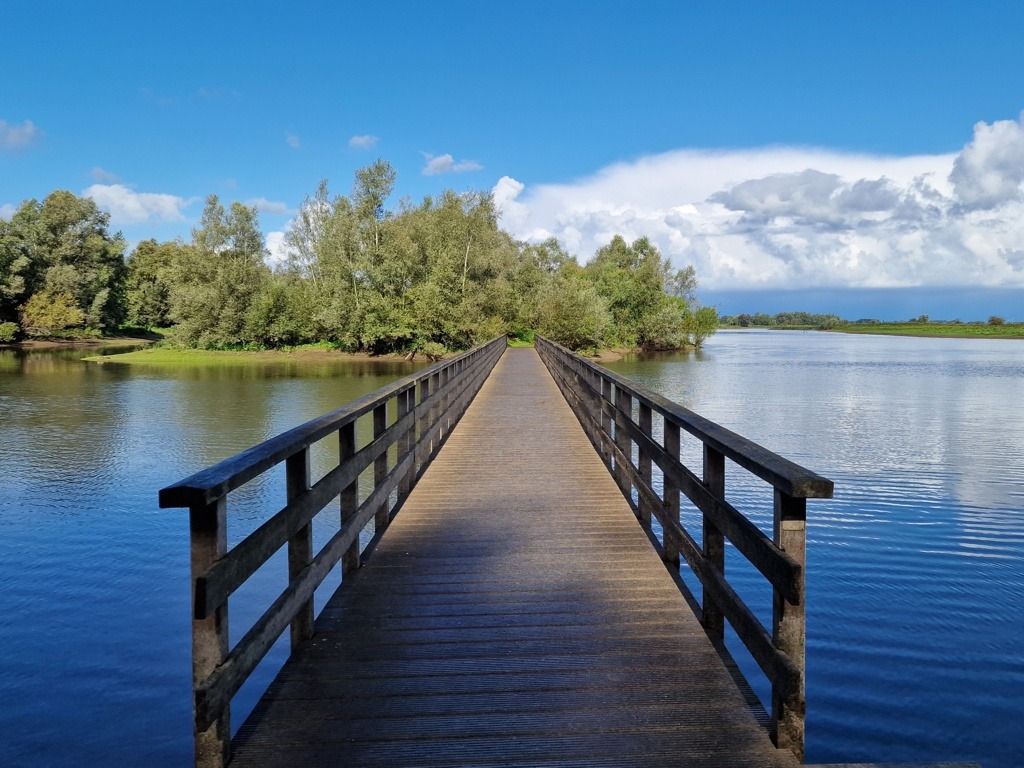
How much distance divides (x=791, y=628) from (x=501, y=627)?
1.61 meters

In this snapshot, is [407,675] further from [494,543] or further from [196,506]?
[494,543]

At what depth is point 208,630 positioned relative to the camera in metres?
2.45

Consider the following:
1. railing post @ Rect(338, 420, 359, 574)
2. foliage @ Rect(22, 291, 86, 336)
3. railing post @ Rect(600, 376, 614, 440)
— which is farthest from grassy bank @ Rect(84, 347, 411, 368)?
railing post @ Rect(338, 420, 359, 574)

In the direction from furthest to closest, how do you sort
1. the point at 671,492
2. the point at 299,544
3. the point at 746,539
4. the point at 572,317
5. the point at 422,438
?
the point at 572,317 < the point at 422,438 < the point at 671,492 < the point at 299,544 < the point at 746,539

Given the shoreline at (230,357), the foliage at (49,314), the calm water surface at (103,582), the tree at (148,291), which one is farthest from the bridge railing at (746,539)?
the tree at (148,291)

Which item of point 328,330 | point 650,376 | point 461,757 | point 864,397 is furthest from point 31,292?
point 461,757

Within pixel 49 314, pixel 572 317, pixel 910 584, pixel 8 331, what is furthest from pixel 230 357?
pixel 910 584

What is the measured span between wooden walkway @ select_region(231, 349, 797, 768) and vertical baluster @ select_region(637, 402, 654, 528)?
0.52 feet

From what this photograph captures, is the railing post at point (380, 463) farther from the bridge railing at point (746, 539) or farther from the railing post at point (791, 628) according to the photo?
the railing post at point (791, 628)

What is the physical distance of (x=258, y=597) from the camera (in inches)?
280

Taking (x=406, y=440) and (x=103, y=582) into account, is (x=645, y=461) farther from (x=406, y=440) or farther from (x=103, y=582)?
(x=103, y=582)

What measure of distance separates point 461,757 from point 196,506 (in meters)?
1.25

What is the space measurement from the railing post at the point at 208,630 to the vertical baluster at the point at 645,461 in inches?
135

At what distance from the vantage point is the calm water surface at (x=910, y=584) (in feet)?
15.5
